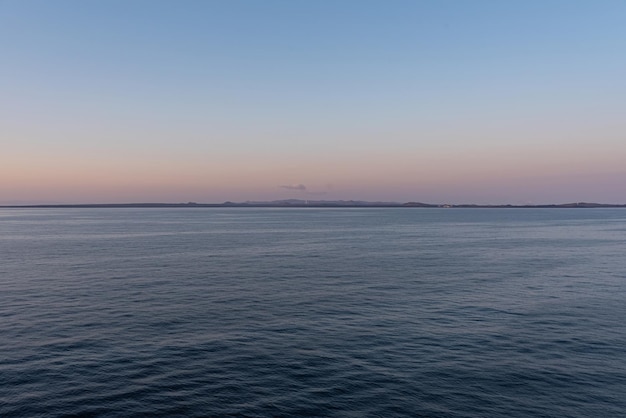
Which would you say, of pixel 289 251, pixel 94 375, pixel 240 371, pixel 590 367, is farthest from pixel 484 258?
pixel 94 375

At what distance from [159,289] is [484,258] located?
75139 millimetres

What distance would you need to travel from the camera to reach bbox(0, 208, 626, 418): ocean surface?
1214 inches

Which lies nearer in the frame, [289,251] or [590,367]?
[590,367]

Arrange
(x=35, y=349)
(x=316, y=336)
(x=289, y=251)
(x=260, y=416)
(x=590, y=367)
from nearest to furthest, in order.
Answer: (x=260, y=416)
(x=590, y=367)
(x=35, y=349)
(x=316, y=336)
(x=289, y=251)

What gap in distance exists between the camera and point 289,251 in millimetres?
115625

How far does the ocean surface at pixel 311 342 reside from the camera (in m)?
30.8

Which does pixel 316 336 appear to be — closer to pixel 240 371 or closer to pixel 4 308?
→ pixel 240 371

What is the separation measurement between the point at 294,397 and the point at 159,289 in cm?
4026

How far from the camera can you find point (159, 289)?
213ft

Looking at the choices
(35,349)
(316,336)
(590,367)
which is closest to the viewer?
(590,367)

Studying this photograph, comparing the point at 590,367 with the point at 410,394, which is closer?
the point at 410,394

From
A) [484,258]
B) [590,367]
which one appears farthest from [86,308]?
[484,258]

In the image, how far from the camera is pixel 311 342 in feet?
138

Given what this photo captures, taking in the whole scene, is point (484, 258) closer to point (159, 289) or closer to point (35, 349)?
point (159, 289)
